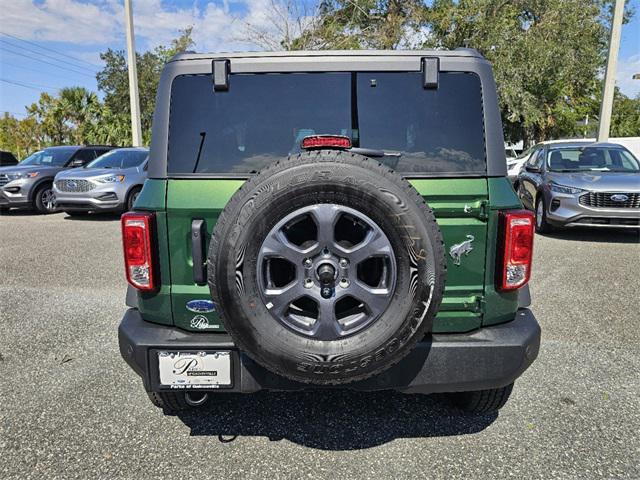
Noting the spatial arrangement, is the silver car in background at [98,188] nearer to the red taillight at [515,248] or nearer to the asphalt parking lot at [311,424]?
the asphalt parking lot at [311,424]

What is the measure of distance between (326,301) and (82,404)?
1937 mm

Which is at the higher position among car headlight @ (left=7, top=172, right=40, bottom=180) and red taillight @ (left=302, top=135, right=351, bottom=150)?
red taillight @ (left=302, top=135, right=351, bottom=150)

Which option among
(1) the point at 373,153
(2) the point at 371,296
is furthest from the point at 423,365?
(1) the point at 373,153

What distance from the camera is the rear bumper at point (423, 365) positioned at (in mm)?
2174

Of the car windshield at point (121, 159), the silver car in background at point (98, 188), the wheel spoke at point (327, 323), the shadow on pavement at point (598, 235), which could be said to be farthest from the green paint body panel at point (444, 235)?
the car windshield at point (121, 159)

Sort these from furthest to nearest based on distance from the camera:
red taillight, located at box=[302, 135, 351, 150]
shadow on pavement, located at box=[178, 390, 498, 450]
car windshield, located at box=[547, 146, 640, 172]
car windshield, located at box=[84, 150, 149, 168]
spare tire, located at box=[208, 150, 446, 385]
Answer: car windshield, located at box=[84, 150, 149, 168]
car windshield, located at box=[547, 146, 640, 172]
shadow on pavement, located at box=[178, 390, 498, 450]
red taillight, located at box=[302, 135, 351, 150]
spare tire, located at box=[208, 150, 446, 385]

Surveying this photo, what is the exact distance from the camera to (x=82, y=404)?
2932 millimetres

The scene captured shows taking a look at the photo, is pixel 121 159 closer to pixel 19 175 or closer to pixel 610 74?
pixel 19 175

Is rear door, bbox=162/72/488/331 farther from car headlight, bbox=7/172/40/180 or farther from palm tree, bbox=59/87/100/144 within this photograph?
palm tree, bbox=59/87/100/144

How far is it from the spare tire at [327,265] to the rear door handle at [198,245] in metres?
0.24

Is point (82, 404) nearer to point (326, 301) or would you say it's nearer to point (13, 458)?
point (13, 458)

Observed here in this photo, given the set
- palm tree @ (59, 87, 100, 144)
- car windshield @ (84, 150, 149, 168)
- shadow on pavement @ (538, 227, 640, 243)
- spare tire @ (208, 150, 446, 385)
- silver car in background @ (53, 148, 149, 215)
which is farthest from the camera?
palm tree @ (59, 87, 100, 144)

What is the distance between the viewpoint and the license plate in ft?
7.11

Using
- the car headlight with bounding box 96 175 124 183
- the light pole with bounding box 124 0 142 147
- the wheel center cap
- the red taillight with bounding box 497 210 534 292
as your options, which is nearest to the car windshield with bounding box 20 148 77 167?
the car headlight with bounding box 96 175 124 183
